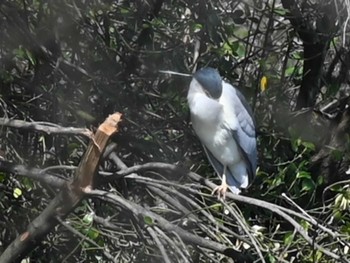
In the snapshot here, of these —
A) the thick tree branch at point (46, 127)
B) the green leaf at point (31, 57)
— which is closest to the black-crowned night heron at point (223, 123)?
the green leaf at point (31, 57)

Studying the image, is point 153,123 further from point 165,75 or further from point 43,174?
point 43,174

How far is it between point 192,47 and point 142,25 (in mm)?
314

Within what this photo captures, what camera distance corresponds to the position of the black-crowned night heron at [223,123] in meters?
3.71

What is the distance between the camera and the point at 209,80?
12.0 feet

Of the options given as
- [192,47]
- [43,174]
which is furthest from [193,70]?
[43,174]

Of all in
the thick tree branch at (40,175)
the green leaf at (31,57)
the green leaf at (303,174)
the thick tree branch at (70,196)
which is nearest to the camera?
the thick tree branch at (70,196)

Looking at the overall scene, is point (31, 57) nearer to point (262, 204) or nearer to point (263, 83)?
point (263, 83)

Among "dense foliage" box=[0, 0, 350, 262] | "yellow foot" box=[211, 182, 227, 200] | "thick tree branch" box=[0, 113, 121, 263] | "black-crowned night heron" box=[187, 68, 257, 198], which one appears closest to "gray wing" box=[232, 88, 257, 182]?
"black-crowned night heron" box=[187, 68, 257, 198]

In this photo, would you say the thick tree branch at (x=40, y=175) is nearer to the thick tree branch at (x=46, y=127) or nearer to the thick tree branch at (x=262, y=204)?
the thick tree branch at (x=46, y=127)

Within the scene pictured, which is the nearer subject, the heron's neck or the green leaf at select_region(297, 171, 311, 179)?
Result: the heron's neck

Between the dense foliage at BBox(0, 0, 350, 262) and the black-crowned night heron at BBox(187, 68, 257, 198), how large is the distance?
0.14m

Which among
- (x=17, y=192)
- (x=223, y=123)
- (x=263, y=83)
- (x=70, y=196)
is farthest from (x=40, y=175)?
(x=263, y=83)

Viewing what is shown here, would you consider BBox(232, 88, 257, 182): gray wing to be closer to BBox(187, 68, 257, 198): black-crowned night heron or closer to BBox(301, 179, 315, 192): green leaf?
BBox(187, 68, 257, 198): black-crowned night heron

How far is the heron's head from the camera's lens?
3.64 m
